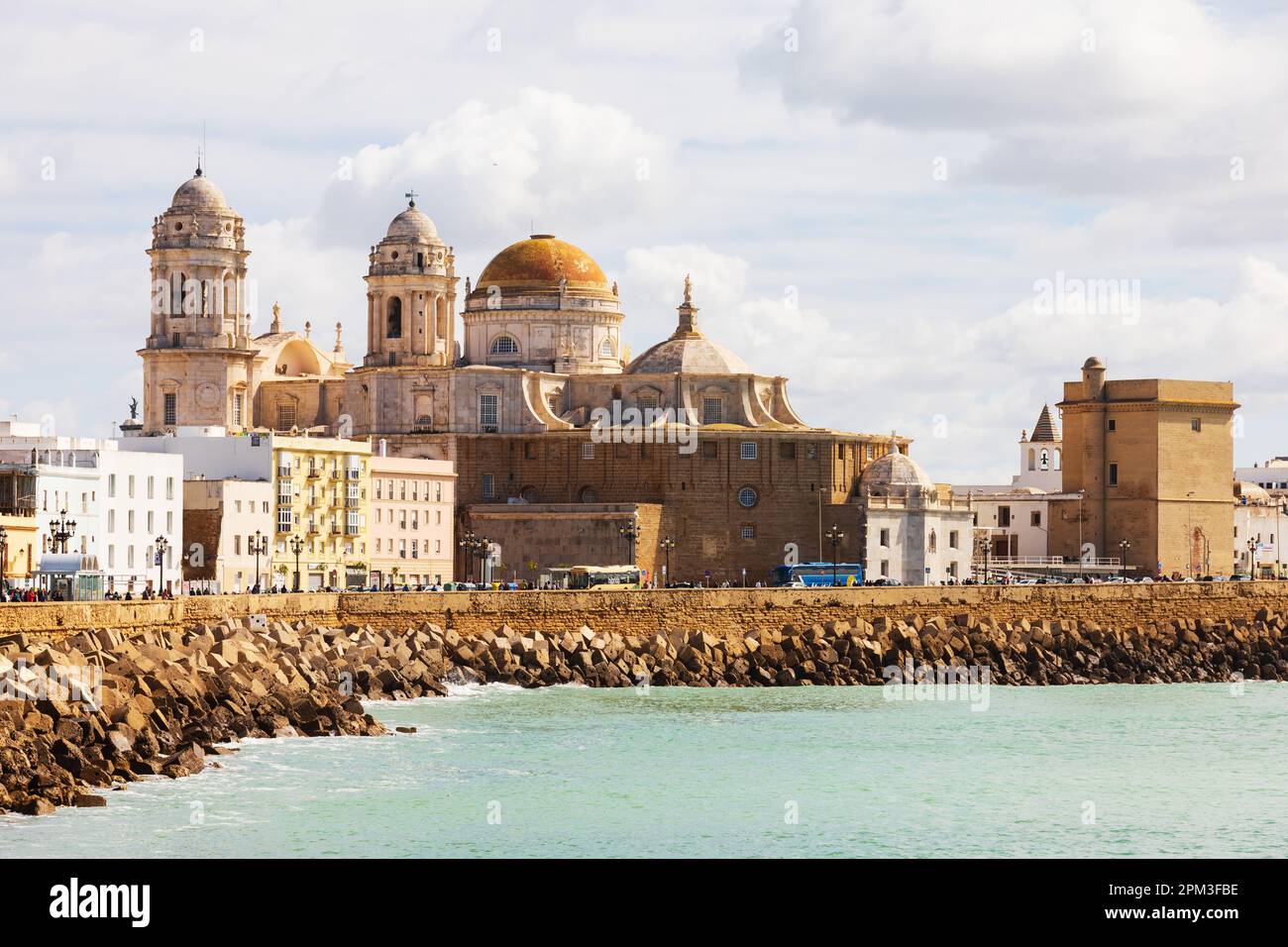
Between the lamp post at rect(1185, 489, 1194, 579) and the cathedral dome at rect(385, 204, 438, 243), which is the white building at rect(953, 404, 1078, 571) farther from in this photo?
the cathedral dome at rect(385, 204, 438, 243)

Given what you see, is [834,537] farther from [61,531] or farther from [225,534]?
[61,531]

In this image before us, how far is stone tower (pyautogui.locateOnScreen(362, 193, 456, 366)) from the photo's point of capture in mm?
87812

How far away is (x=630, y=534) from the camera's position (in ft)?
268

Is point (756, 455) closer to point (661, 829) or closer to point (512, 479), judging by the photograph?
point (512, 479)

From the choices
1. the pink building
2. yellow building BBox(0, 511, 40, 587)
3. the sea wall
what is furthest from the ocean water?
the pink building

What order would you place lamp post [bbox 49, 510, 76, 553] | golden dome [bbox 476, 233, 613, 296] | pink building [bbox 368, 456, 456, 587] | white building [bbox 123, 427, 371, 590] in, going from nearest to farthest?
lamp post [bbox 49, 510, 76, 553] < white building [bbox 123, 427, 371, 590] < pink building [bbox 368, 456, 456, 587] < golden dome [bbox 476, 233, 613, 296]

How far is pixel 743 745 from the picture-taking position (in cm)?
4294

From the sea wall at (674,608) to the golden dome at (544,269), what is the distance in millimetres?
31448

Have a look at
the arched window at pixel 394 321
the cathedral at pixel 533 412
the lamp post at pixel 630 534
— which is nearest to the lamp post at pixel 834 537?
the cathedral at pixel 533 412

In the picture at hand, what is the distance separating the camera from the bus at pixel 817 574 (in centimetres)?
8131

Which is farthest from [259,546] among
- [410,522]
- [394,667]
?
[394,667]

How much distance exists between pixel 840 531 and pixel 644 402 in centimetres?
985

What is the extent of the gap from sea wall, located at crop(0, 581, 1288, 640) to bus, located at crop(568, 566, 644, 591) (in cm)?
1065
